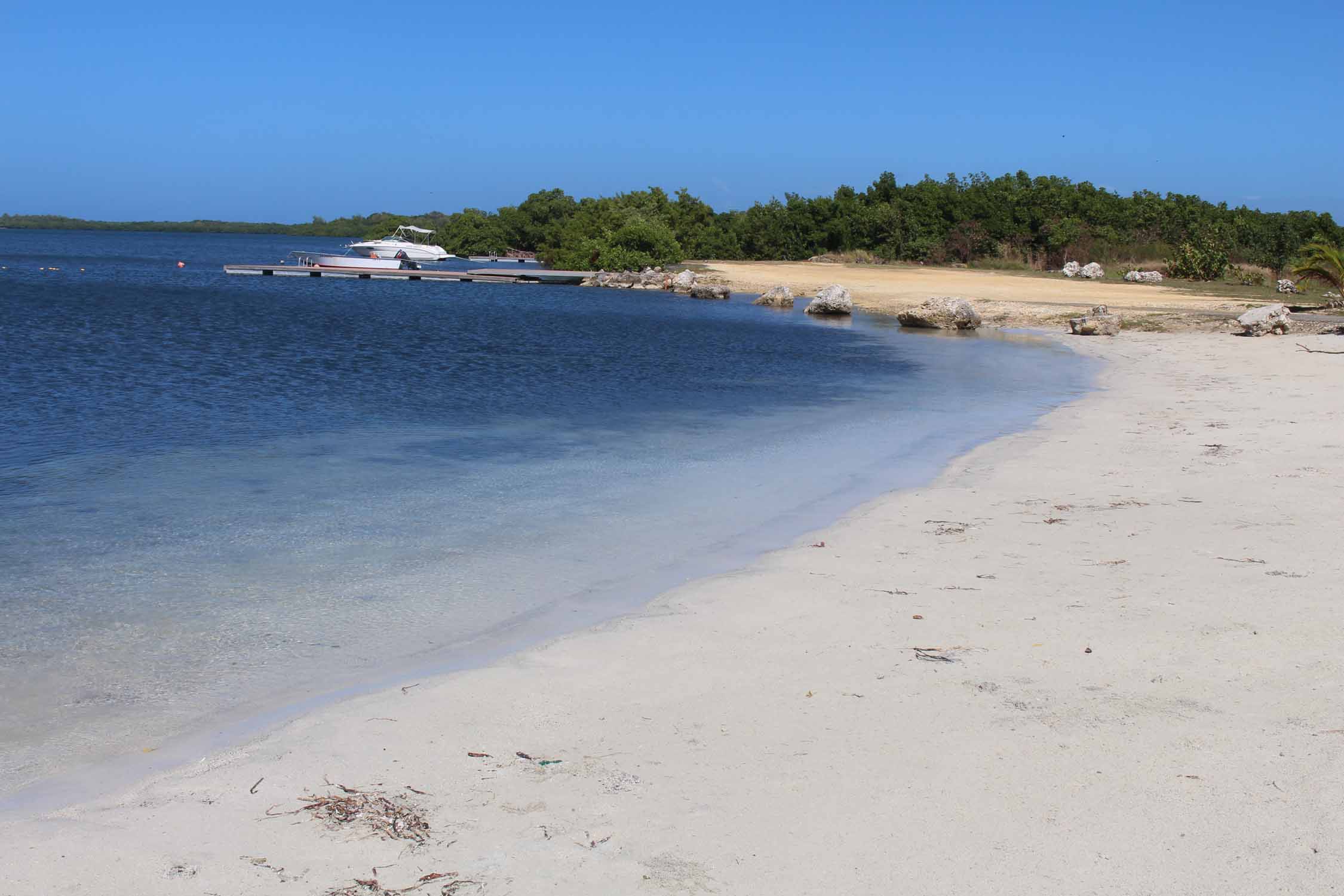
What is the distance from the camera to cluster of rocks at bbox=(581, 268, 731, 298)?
44.1m

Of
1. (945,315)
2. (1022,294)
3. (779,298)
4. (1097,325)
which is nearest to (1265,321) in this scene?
(1097,325)

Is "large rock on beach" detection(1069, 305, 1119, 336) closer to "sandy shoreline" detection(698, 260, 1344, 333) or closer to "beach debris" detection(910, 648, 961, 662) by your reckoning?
"sandy shoreline" detection(698, 260, 1344, 333)

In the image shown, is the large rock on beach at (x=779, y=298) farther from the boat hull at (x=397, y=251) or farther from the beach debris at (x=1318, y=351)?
the boat hull at (x=397, y=251)

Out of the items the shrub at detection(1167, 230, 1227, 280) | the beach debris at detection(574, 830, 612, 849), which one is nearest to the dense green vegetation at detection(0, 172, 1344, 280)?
the shrub at detection(1167, 230, 1227, 280)

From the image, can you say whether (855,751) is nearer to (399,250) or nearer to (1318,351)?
(1318,351)

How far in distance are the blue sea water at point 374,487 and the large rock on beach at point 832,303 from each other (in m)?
8.31

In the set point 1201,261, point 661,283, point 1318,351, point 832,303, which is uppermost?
point 1201,261

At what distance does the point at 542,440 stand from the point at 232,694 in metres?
7.96

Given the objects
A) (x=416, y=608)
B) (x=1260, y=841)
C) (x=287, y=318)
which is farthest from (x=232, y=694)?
(x=287, y=318)

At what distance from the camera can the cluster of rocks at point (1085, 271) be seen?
49094 mm

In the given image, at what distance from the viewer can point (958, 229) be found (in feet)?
200

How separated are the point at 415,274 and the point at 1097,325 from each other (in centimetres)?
3395

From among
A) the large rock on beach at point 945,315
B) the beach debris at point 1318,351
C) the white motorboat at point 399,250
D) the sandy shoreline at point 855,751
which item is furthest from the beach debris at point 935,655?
the white motorboat at point 399,250

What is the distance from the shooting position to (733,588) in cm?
714
